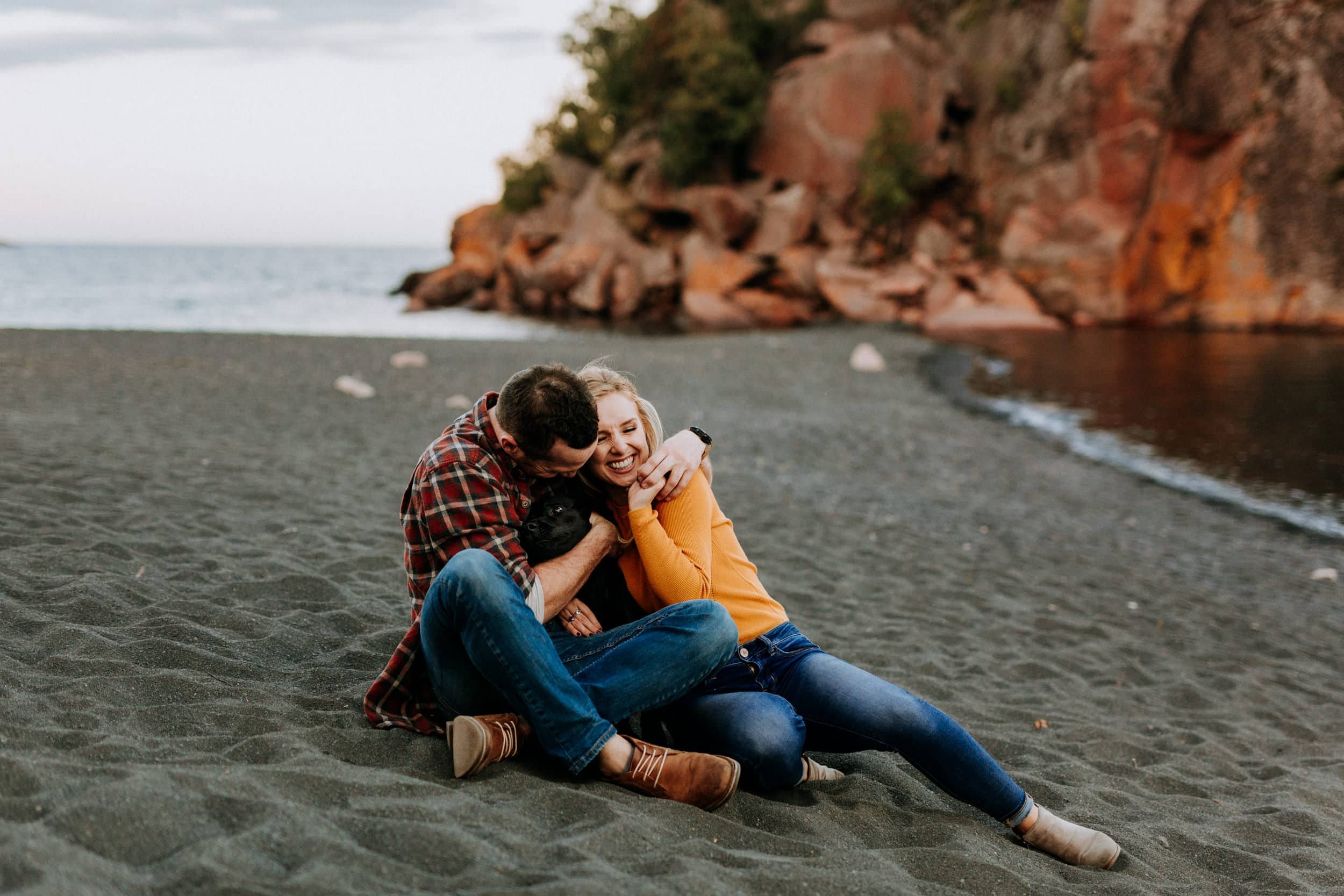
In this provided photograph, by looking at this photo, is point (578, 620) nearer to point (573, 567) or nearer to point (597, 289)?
point (573, 567)

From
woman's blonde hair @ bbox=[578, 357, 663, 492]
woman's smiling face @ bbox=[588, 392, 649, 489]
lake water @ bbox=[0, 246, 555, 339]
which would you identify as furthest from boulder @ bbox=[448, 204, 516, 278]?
woman's smiling face @ bbox=[588, 392, 649, 489]

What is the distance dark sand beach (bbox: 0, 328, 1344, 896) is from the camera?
2557 mm

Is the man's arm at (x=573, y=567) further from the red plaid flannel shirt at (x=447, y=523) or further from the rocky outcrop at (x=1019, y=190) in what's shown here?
the rocky outcrop at (x=1019, y=190)

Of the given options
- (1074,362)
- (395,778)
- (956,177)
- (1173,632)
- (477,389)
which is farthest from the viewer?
(956,177)

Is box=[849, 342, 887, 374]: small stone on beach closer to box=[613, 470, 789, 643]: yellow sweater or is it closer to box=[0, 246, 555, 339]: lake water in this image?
box=[0, 246, 555, 339]: lake water

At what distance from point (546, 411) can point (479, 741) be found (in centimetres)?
107

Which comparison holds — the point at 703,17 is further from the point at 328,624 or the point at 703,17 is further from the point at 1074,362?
the point at 328,624

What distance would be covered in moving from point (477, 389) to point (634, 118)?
1196 inches

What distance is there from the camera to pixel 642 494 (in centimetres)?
337

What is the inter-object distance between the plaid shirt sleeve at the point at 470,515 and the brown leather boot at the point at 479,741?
1.41 feet

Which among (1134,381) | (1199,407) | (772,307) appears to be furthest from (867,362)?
(772,307)

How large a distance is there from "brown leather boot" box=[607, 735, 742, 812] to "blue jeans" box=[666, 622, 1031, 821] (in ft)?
0.55

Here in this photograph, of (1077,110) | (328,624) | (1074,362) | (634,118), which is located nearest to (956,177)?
(1077,110)

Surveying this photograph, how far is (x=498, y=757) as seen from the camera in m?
3.14
